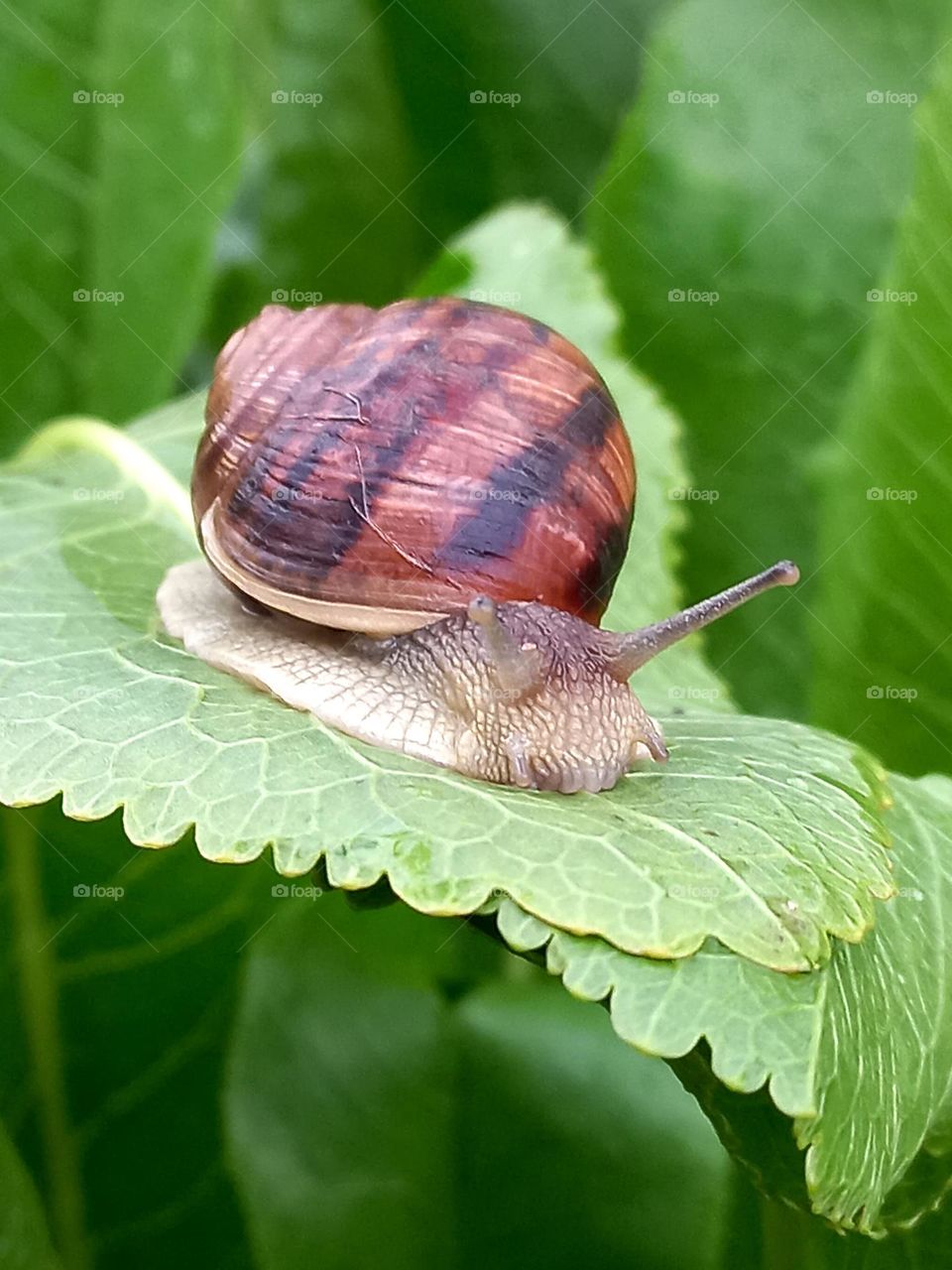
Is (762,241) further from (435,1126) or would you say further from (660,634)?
(435,1126)

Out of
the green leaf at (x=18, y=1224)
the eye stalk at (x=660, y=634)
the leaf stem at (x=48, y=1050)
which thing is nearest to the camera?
the green leaf at (x=18, y=1224)

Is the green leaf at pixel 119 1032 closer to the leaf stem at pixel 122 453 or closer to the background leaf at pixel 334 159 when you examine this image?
the leaf stem at pixel 122 453

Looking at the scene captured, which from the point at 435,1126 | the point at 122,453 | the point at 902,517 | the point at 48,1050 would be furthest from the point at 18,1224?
the point at 902,517

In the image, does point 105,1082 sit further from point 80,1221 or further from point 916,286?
point 916,286

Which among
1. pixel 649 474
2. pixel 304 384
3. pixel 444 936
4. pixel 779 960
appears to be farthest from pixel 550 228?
pixel 779 960

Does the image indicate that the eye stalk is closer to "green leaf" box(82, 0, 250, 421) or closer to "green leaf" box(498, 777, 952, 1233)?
"green leaf" box(498, 777, 952, 1233)

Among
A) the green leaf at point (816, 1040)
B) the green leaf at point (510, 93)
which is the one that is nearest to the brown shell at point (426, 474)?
the green leaf at point (816, 1040)

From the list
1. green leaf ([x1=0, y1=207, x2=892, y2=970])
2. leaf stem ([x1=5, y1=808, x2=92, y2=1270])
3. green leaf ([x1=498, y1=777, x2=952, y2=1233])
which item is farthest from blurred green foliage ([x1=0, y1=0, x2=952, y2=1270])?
green leaf ([x1=0, y1=207, x2=892, y2=970])
